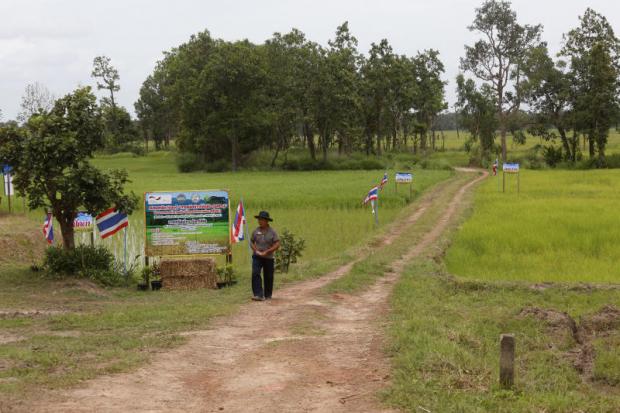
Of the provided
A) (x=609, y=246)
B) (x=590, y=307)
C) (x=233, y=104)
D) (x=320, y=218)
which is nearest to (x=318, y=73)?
(x=233, y=104)

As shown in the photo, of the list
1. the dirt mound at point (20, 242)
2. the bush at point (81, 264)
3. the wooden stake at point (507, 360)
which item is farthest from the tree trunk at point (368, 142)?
the wooden stake at point (507, 360)

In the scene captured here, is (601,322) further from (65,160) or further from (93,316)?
(65,160)

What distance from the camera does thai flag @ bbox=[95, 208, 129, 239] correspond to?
14359mm

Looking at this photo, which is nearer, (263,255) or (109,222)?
(263,255)

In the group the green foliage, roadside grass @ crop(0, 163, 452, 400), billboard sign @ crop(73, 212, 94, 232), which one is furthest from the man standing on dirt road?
billboard sign @ crop(73, 212, 94, 232)

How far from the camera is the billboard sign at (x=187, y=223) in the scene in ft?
46.1

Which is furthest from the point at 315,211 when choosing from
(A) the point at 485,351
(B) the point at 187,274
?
(A) the point at 485,351

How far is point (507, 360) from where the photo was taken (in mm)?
6250

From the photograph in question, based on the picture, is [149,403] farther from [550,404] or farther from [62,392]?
[550,404]

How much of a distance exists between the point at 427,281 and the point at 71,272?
7056 mm

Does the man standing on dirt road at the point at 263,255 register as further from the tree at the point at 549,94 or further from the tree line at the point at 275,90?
the tree at the point at 549,94

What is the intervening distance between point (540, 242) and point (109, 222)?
1099 centimetres

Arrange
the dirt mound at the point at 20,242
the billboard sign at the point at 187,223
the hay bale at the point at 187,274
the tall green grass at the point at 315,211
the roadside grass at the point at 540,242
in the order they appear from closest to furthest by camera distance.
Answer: the hay bale at the point at 187,274 < the billboard sign at the point at 187,223 < the roadside grass at the point at 540,242 < the dirt mound at the point at 20,242 < the tall green grass at the point at 315,211

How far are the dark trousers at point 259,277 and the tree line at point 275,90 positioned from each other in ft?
156
